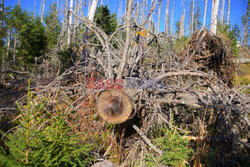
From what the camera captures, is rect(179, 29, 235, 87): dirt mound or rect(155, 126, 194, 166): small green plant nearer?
rect(155, 126, 194, 166): small green plant

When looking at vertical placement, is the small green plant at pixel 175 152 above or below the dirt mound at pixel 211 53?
below

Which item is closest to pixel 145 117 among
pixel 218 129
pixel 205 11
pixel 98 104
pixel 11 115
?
pixel 98 104

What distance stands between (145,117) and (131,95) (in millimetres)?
624

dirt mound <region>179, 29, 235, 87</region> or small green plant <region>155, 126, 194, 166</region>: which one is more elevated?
dirt mound <region>179, 29, 235, 87</region>

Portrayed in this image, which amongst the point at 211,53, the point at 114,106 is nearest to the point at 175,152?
the point at 114,106

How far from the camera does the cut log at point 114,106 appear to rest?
2152 mm

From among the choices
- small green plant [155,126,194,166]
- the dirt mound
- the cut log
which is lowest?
small green plant [155,126,194,166]

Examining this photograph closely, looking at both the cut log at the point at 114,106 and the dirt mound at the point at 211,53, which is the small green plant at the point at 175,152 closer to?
the cut log at the point at 114,106

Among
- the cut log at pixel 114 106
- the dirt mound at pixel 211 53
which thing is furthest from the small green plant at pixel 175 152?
the dirt mound at pixel 211 53

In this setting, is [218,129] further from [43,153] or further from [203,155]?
[43,153]

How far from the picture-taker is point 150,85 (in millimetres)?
2592

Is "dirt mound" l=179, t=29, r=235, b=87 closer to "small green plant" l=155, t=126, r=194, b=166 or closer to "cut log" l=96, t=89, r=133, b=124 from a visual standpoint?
"small green plant" l=155, t=126, r=194, b=166

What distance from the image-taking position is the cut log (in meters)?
2.15

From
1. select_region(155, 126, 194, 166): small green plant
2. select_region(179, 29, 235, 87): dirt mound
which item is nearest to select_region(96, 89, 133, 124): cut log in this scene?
select_region(155, 126, 194, 166): small green plant
